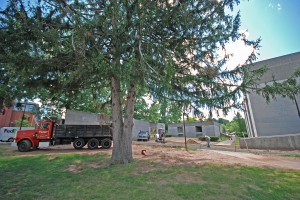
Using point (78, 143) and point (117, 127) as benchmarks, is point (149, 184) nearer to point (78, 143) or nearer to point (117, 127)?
point (117, 127)

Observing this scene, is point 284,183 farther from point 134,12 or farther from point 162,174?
point 134,12

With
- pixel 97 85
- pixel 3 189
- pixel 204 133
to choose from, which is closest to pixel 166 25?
pixel 97 85

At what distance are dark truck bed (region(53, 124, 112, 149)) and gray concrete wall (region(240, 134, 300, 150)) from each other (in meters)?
15.3

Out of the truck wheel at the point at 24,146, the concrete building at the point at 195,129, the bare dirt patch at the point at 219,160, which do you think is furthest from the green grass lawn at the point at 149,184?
the concrete building at the point at 195,129

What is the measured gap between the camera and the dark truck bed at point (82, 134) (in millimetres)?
14418

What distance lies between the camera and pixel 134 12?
18.4 feet

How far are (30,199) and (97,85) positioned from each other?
6053mm

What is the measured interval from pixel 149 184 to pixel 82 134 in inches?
468

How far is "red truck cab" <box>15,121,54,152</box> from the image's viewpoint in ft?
44.5

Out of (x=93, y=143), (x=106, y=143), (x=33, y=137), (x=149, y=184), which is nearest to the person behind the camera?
(x=149, y=184)

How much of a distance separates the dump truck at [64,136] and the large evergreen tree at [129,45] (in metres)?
7.81

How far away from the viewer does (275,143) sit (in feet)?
56.0

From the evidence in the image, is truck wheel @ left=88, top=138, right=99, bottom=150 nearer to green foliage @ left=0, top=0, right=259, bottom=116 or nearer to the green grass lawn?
the green grass lawn

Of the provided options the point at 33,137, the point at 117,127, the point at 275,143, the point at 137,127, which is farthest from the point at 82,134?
the point at 275,143
